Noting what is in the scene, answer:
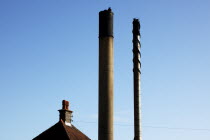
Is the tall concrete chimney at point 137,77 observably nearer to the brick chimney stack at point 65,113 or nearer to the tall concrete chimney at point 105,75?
the tall concrete chimney at point 105,75

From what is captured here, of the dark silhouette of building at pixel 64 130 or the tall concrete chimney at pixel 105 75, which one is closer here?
the tall concrete chimney at pixel 105 75

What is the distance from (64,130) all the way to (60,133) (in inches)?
15.7

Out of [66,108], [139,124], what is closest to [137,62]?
[139,124]

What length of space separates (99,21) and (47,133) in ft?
35.2

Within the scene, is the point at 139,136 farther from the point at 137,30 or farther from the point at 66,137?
the point at 137,30

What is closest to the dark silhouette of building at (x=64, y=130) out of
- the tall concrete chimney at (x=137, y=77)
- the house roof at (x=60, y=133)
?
the house roof at (x=60, y=133)

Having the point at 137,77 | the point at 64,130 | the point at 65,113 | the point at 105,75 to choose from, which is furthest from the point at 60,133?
the point at 137,77

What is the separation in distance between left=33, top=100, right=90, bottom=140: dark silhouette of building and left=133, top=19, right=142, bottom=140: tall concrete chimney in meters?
5.38

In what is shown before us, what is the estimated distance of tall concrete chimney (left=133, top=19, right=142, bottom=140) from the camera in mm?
28375

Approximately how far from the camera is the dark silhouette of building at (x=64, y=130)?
29.8 meters

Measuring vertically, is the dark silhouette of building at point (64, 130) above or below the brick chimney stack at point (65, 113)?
below

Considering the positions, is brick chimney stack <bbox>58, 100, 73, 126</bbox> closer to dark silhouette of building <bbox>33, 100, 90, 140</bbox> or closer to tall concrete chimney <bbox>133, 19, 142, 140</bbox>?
dark silhouette of building <bbox>33, 100, 90, 140</bbox>

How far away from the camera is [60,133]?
30016mm

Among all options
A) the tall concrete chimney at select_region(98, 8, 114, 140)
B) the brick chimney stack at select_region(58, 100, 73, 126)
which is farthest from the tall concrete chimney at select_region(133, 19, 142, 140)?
the brick chimney stack at select_region(58, 100, 73, 126)
